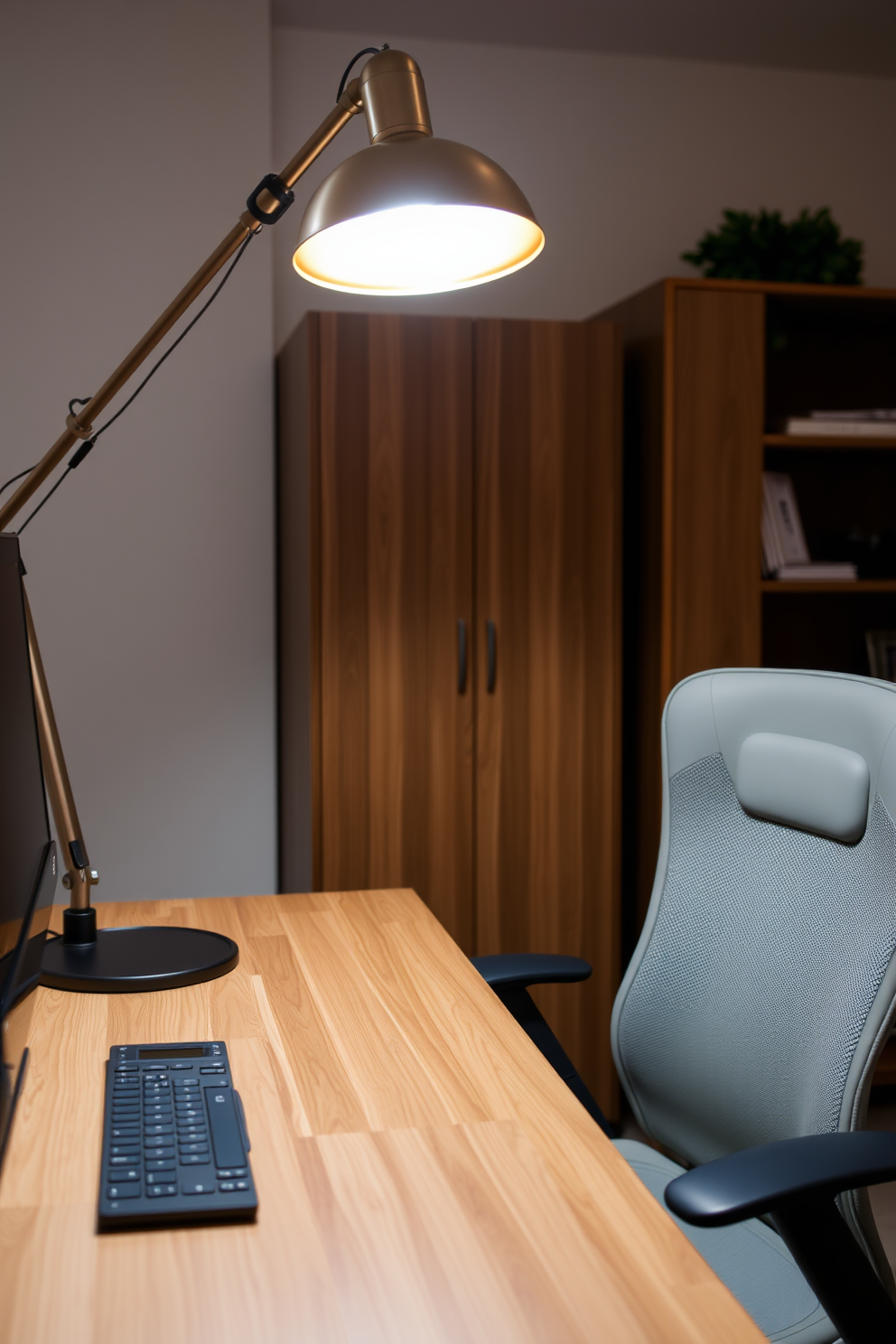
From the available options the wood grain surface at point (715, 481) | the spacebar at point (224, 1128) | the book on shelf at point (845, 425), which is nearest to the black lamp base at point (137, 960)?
the spacebar at point (224, 1128)

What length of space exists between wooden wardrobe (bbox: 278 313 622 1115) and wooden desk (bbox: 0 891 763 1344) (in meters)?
1.24

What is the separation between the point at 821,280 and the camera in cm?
283

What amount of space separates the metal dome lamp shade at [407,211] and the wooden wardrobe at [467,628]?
1.07 meters

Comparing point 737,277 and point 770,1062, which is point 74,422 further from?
point 737,277

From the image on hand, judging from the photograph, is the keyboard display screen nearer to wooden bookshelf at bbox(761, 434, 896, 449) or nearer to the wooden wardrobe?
the wooden wardrobe

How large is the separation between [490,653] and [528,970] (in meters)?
1.17

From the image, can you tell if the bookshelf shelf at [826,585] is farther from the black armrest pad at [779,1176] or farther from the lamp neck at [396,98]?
the black armrest pad at [779,1176]

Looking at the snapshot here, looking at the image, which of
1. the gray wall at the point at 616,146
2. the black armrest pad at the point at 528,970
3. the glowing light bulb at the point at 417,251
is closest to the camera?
the glowing light bulb at the point at 417,251

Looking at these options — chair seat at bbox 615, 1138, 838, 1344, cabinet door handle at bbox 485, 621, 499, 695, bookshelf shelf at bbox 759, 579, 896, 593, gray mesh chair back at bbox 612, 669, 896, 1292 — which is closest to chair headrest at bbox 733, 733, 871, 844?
gray mesh chair back at bbox 612, 669, 896, 1292

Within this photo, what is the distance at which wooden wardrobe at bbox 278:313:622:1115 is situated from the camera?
8.42ft

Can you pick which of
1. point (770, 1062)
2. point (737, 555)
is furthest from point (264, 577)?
point (770, 1062)

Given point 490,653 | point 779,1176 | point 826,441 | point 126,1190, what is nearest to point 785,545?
point 826,441

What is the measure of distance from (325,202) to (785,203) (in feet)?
8.32

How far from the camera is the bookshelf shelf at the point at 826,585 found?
2.80 meters
